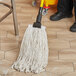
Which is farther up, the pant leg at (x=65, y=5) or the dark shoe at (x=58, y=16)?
the pant leg at (x=65, y=5)

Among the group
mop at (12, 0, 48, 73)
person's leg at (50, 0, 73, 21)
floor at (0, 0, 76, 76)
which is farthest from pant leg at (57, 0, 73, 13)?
mop at (12, 0, 48, 73)

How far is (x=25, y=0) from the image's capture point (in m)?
2.62

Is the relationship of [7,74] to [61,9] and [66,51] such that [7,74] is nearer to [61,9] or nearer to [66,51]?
[66,51]

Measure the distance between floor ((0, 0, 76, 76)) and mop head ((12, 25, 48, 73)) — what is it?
Answer: 49 millimetres

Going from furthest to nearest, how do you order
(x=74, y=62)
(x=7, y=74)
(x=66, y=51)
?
(x=66, y=51)
(x=74, y=62)
(x=7, y=74)

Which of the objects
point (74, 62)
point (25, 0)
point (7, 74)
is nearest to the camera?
point (7, 74)

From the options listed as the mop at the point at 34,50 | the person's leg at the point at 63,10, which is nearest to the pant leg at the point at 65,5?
the person's leg at the point at 63,10

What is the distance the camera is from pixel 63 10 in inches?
85.9

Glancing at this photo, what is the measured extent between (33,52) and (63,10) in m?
0.88

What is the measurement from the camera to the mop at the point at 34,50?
4.71 feet

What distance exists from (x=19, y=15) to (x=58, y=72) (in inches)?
39.8

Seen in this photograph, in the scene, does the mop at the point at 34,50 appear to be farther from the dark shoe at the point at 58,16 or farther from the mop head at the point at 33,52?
the dark shoe at the point at 58,16

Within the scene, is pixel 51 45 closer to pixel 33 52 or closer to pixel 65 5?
pixel 33 52

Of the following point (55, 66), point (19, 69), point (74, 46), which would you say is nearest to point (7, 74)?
point (19, 69)
